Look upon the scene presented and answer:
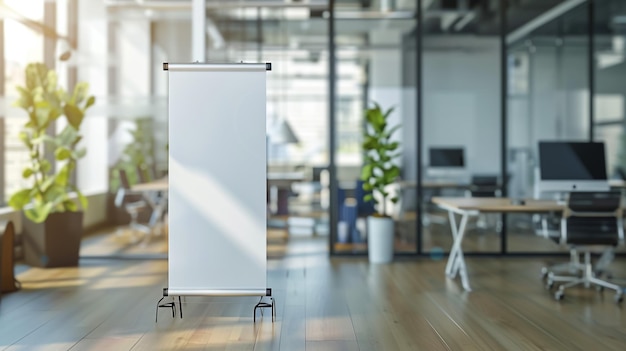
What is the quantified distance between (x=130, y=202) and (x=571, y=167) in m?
4.33

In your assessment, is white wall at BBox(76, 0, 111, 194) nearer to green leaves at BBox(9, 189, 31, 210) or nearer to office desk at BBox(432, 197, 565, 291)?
green leaves at BBox(9, 189, 31, 210)

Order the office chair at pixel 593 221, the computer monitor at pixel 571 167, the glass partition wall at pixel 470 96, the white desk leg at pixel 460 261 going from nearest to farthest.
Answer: the office chair at pixel 593 221 → the white desk leg at pixel 460 261 → the computer monitor at pixel 571 167 → the glass partition wall at pixel 470 96

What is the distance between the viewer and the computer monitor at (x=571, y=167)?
5.69 meters

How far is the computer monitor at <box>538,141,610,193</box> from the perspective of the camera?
5691mm

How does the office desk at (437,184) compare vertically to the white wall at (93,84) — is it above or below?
below

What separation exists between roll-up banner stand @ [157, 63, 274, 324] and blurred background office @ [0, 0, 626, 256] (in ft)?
8.41

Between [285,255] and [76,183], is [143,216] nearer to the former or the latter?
[76,183]

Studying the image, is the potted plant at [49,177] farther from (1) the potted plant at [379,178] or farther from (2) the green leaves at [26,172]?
(1) the potted plant at [379,178]

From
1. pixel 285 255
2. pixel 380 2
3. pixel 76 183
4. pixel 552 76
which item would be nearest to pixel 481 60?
pixel 552 76

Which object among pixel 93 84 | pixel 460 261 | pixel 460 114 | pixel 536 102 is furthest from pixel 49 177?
pixel 536 102

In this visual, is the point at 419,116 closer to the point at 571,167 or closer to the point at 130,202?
the point at 571,167

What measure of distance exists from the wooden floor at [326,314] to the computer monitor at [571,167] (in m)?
0.88

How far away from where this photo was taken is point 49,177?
20.7 ft

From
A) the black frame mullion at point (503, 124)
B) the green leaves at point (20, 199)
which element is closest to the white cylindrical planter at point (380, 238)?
the black frame mullion at point (503, 124)
